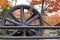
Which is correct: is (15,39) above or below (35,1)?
below

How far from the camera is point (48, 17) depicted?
1570cm

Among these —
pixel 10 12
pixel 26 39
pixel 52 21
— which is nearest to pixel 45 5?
pixel 52 21

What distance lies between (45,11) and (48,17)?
2.19 ft

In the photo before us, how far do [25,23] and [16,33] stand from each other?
1.43ft

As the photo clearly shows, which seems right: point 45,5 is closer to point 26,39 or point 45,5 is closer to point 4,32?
point 4,32

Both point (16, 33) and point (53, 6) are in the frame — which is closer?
point (16, 33)

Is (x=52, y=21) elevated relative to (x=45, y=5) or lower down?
lower down

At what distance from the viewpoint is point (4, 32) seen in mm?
5523

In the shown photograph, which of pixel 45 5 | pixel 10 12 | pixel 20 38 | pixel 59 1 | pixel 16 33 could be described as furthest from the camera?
pixel 45 5

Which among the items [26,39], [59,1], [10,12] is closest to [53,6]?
[59,1]

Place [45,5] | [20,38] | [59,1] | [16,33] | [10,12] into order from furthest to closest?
[45,5]
[59,1]
[10,12]
[16,33]
[20,38]

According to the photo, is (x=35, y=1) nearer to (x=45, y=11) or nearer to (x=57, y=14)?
(x=45, y=11)

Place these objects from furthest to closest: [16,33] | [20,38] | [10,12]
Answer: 1. [10,12]
2. [16,33]
3. [20,38]

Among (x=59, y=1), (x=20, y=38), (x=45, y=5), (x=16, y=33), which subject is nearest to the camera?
(x=20, y=38)
